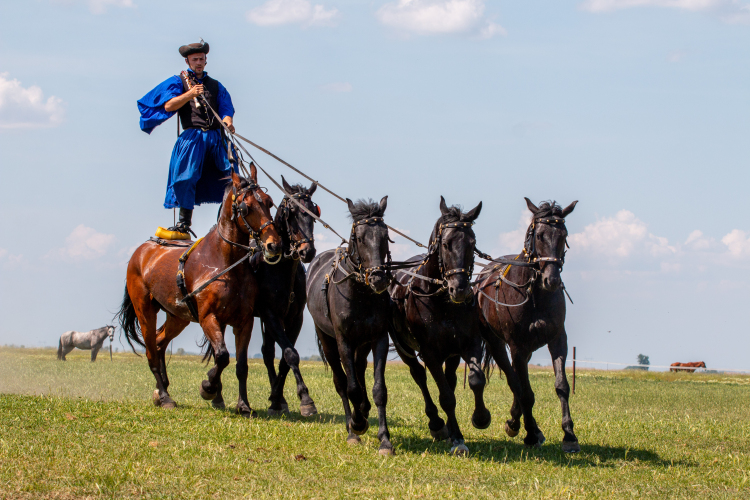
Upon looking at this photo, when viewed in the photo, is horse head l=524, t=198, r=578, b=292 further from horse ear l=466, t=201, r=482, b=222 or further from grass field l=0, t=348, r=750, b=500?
grass field l=0, t=348, r=750, b=500

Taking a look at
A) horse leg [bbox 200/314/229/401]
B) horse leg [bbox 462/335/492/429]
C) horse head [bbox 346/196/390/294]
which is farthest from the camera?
horse leg [bbox 200/314/229/401]

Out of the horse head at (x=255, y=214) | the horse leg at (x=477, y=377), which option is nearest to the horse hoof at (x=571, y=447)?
the horse leg at (x=477, y=377)

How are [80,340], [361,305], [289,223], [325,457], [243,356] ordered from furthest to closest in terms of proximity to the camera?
[80,340] → [243,356] → [289,223] → [361,305] → [325,457]

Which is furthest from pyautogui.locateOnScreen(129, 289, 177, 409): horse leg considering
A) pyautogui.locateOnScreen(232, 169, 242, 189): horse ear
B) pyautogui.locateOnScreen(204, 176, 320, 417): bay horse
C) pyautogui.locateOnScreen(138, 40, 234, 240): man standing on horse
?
pyautogui.locateOnScreen(232, 169, 242, 189): horse ear

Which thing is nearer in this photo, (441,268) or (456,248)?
(456,248)

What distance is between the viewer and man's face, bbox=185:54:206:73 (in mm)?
11883

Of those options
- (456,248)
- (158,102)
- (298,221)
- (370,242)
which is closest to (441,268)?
(456,248)

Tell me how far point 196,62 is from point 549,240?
246 inches

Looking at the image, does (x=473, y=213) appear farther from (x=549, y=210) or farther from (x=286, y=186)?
(x=286, y=186)

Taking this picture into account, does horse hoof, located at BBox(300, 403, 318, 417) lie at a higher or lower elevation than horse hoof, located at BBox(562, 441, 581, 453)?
higher

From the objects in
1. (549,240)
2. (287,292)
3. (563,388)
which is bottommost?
(563,388)

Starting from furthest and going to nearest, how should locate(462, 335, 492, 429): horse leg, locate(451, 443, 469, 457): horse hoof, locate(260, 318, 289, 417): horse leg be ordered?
1. locate(260, 318, 289, 417): horse leg
2. locate(462, 335, 492, 429): horse leg
3. locate(451, 443, 469, 457): horse hoof

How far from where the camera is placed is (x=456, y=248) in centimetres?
785

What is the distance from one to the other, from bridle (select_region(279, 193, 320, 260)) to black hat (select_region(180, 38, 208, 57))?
10.1ft
